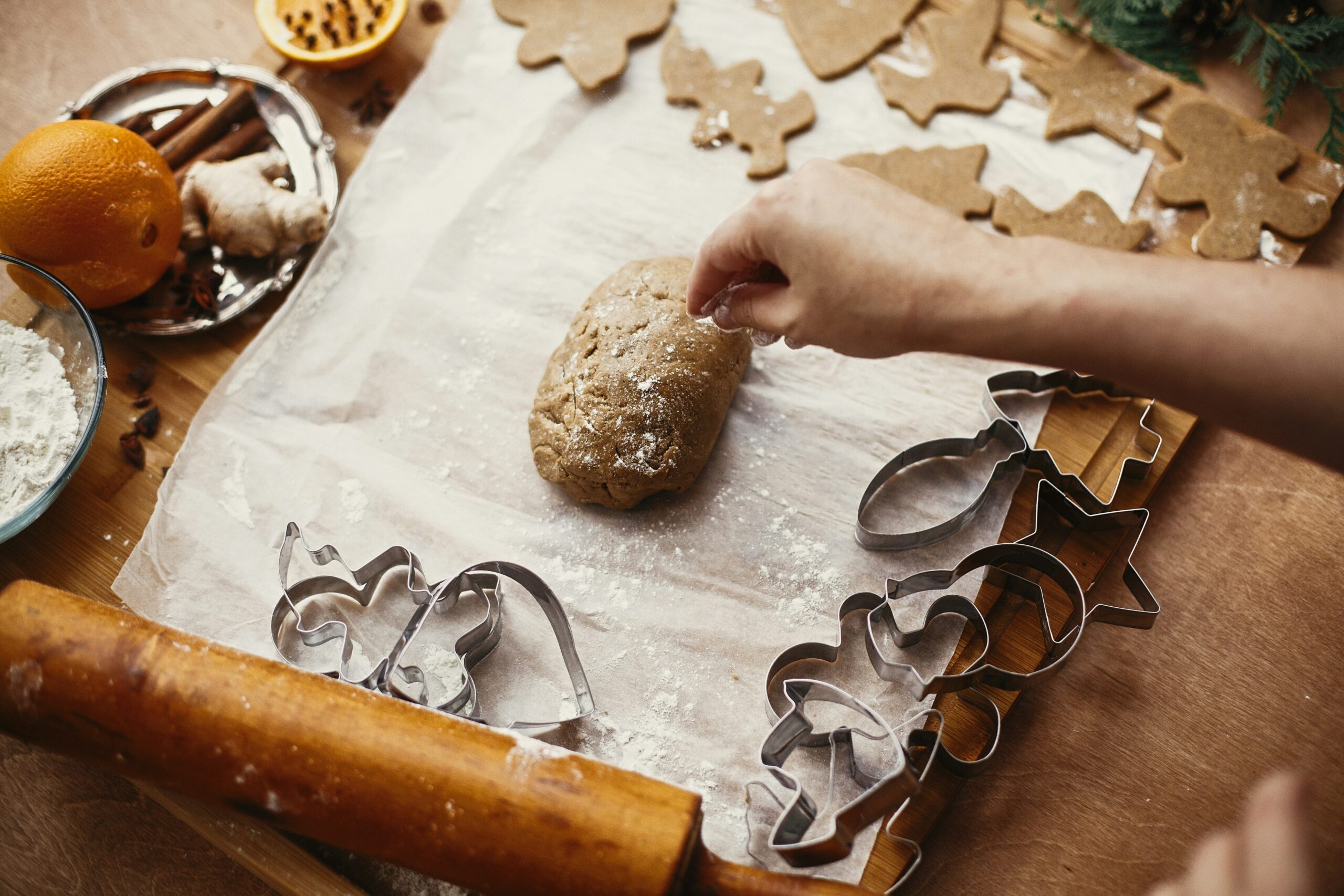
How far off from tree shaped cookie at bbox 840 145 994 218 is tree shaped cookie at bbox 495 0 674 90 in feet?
1.63

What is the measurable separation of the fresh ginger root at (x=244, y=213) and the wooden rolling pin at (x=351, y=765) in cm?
66

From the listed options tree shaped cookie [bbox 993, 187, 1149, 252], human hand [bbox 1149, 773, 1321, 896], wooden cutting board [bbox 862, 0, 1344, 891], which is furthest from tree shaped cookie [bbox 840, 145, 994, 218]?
human hand [bbox 1149, 773, 1321, 896]

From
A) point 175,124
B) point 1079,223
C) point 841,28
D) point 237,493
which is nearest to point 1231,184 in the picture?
point 1079,223

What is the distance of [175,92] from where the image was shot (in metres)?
1.53

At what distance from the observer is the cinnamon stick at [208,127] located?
1.46 m

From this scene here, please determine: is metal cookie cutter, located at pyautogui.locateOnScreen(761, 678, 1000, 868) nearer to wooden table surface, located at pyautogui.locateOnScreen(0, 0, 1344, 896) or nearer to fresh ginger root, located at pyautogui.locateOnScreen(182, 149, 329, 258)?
wooden table surface, located at pyautogui.locateOnScreen(0, 0, 1344, 896)

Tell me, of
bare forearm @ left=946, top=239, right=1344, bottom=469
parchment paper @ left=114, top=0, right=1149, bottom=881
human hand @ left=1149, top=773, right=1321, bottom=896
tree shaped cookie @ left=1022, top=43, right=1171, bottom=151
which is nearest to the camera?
human hand @ left=1149, top=773, right=1321, bottom=896

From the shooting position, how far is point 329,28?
151cm

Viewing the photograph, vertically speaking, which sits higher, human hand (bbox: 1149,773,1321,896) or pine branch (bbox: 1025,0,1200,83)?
pine branch (bbox: 1025,0,1200,83)

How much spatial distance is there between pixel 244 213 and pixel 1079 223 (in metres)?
1.44

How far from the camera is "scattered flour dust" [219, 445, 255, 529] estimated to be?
4.25 ft

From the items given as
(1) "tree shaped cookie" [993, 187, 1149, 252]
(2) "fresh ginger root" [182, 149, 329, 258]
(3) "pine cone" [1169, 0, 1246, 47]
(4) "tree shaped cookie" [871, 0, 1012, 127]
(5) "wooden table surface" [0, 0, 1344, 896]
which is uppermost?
(3) "pine cone" [1169, 0, 1246, 47]

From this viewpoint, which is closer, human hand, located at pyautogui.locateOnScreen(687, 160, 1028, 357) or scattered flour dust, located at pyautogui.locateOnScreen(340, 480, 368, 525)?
human hand, located at pyautogui.locateOnScreen(687, 160, 1028, 357)

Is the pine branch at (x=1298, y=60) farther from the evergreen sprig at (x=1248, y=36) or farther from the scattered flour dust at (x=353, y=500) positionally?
the scattered flour dust at (x=353, y=500)
